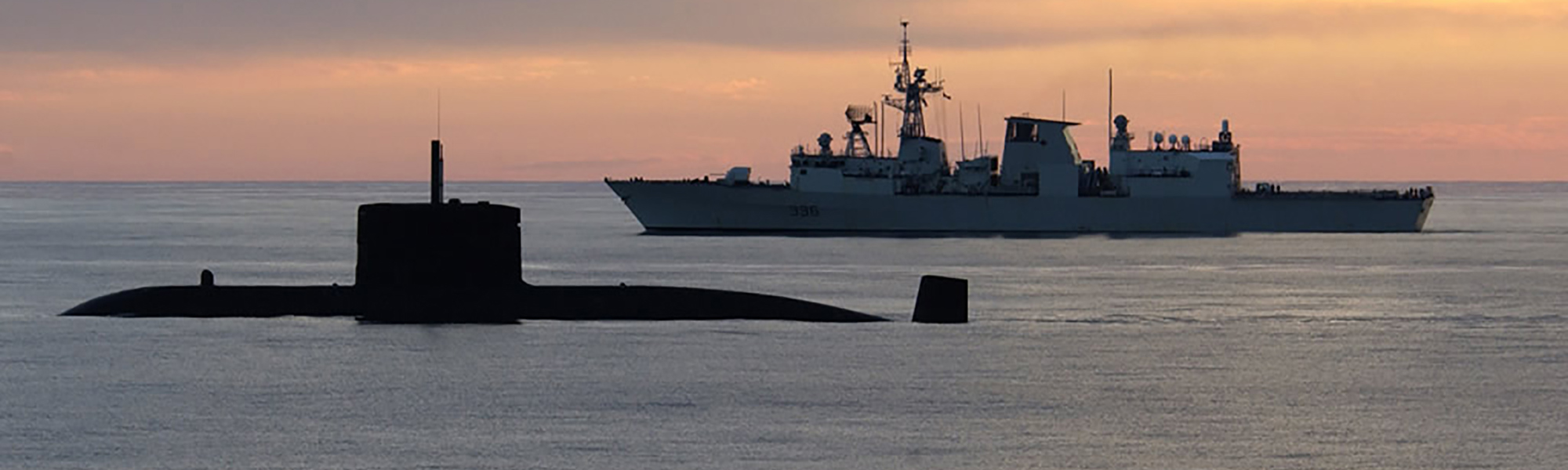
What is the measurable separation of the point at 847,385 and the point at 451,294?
8.10 m

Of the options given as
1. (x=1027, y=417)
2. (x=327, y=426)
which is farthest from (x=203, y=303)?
(x=1027, y=417)

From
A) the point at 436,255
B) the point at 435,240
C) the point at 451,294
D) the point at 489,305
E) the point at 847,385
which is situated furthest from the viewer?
the point at 489,305

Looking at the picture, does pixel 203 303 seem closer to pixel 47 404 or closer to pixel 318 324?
pixel 318 324

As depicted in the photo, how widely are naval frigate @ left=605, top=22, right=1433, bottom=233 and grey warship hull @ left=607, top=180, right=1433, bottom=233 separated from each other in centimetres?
5

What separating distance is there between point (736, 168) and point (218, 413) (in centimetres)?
6968

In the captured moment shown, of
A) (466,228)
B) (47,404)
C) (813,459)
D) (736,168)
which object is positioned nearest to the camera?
(813,459)

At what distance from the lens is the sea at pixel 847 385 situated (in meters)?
23.0

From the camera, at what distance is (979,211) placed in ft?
309

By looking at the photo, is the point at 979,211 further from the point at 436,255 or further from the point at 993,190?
the point at 436,255

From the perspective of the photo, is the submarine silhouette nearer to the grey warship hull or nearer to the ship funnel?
the ship funnel

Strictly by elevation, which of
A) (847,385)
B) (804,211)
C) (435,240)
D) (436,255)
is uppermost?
(804,211)

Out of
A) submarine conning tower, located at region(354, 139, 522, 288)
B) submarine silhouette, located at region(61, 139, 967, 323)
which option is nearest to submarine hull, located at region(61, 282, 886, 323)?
submarine silhouette, located at region(61, 139, 967, 323)

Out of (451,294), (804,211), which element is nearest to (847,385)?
(451,294)

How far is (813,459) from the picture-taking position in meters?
22.4
